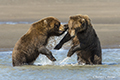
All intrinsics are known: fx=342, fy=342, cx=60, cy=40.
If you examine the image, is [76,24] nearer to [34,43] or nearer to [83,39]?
[83,39]

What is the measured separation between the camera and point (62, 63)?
8.51 meters

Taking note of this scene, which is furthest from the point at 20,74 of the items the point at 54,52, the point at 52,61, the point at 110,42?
the point at 110,42

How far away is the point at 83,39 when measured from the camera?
26.2 ft

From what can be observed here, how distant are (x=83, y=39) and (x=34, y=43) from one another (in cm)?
115

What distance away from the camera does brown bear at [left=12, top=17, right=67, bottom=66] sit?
309 inches

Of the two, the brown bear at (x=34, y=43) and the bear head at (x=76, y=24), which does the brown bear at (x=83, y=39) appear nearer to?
the bear head at (x=76, y=24)

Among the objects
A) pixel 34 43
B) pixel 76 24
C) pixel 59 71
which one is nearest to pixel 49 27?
pixel 34 43

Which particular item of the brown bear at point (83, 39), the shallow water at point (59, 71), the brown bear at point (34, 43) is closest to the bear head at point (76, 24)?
the brown bear at point (83, 39)

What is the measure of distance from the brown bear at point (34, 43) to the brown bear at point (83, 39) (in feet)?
1.14

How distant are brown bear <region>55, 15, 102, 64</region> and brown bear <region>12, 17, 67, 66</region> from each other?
35 centimetres

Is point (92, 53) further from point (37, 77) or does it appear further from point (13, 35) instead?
point (13, 35)

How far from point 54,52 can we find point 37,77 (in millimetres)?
3582

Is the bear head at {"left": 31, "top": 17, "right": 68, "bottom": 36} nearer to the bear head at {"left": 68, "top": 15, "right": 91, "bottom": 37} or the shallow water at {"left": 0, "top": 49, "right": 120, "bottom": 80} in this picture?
the bear head at {"left": 68, "top": 15, "right": 91, "bottom": 37}

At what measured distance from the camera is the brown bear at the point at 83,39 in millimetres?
7703
